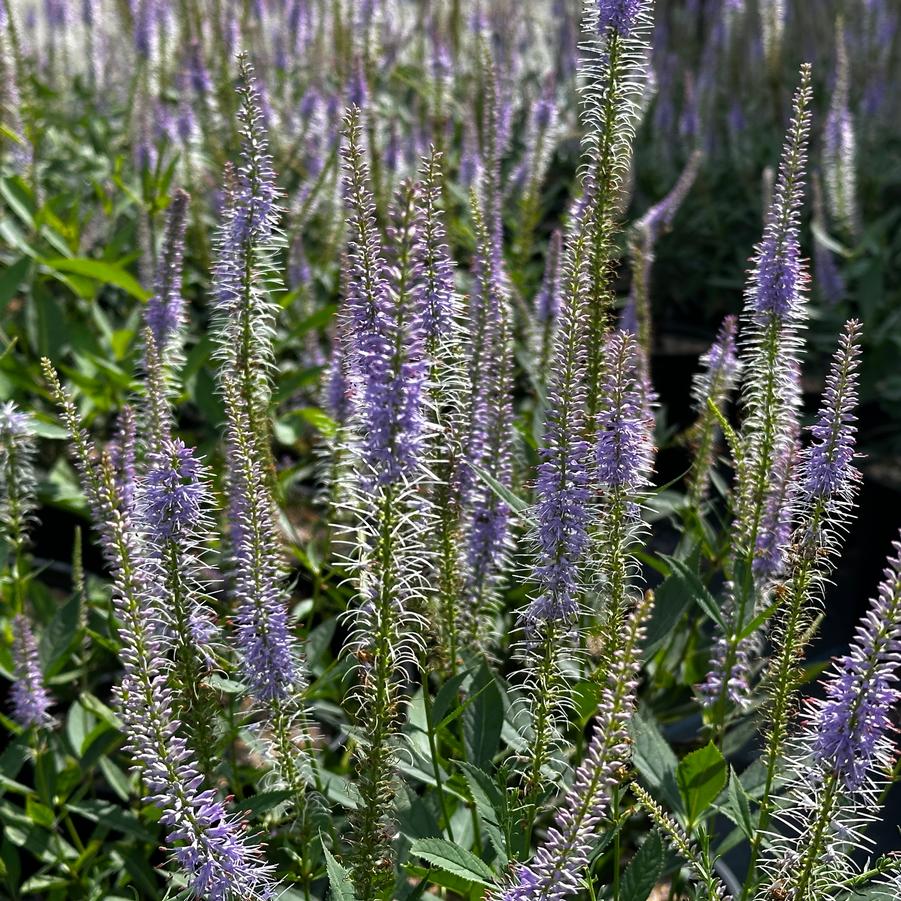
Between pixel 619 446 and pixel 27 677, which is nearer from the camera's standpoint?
pixel 619 446

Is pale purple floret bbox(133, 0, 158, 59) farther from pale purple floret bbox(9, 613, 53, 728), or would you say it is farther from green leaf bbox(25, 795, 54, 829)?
green leaf bbox(25, 795, 54, 829)

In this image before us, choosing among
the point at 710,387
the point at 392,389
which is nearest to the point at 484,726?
the point at 392,389

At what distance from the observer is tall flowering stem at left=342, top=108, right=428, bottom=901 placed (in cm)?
130

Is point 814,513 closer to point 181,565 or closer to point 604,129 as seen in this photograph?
point 604,129

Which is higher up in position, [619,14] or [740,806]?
[619,14]

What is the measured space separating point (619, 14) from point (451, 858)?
1.28m

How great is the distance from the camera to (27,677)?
7.29ft

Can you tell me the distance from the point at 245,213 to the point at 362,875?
108cm

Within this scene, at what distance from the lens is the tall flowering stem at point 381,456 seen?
130 centimetres

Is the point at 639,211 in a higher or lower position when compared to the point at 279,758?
lower

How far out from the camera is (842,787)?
148cm

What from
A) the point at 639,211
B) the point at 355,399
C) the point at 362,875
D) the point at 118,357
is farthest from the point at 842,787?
the point at 639,211

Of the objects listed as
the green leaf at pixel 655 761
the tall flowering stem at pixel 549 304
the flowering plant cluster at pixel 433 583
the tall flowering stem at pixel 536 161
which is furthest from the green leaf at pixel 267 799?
the tall flowering stem at pixel 536 161

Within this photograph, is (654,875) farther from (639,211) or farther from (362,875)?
(639,211)
